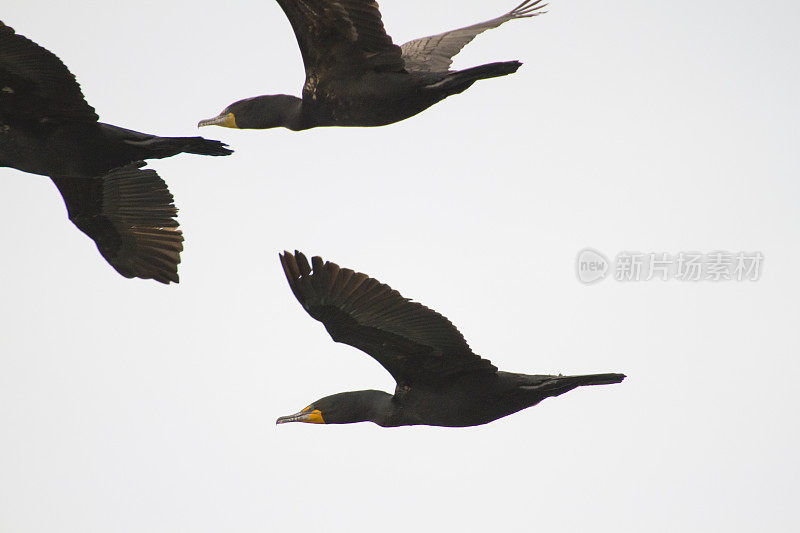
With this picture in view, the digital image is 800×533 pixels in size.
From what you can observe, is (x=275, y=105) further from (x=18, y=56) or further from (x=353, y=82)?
(x=18, y=56)

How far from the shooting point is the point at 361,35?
12.0 m

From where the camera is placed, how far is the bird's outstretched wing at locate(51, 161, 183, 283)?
14750 millimetres

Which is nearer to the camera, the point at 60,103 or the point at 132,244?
the point at 60,103

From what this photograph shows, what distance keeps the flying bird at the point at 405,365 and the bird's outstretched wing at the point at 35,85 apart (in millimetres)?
2718

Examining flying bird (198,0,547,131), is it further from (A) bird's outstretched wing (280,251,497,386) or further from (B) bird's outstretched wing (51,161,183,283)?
(B) bird's outstretched wing (51,161,183,283)

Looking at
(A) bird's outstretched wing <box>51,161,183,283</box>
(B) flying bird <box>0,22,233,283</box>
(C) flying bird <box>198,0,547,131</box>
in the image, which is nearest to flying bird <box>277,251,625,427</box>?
(C) flying bird <box>198,0,547,131</box>

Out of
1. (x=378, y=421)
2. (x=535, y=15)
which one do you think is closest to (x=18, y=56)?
(x=378, y=421)

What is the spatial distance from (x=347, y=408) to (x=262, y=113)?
2.94 meters

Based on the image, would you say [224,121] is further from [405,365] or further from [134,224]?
[405,365]

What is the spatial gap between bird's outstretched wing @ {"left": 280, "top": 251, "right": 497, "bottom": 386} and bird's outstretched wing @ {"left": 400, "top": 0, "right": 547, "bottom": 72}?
344 centimetres

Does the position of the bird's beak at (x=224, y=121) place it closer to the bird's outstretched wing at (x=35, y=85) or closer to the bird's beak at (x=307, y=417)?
the bird's outstretched wing at (x=35, y=85)

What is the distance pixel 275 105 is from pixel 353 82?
3.29ft

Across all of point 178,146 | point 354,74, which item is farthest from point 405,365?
point 178,146

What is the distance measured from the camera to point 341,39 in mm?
12055
